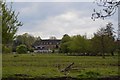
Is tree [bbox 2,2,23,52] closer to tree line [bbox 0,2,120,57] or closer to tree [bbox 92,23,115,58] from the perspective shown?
tree line [bbox 0,2,120,57]

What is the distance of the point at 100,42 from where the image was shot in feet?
221

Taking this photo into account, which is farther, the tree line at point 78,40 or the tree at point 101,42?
the tree at point 101,42

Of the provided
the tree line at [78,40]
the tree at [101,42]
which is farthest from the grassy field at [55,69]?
the tree at [101,42]

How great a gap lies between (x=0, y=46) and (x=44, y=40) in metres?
164

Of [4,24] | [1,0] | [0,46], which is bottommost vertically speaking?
[0,46]

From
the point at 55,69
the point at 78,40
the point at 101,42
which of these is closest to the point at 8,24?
the point at 55,69

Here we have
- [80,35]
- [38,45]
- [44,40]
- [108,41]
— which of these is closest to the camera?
[108,41]

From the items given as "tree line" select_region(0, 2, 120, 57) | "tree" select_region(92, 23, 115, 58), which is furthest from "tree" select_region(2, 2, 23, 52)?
"tree" select_region(92, 23, 115, 58)

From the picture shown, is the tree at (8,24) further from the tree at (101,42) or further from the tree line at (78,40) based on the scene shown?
the tree at (101,42)

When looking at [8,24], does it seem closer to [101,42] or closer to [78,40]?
[101,42]

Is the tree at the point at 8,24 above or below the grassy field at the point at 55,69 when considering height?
above

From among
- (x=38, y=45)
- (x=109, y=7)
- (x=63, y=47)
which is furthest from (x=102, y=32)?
(x=38, y=45)

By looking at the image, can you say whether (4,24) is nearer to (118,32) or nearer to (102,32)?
(118,32)

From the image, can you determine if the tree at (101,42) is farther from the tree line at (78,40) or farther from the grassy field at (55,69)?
the grassy field at (55,69)
